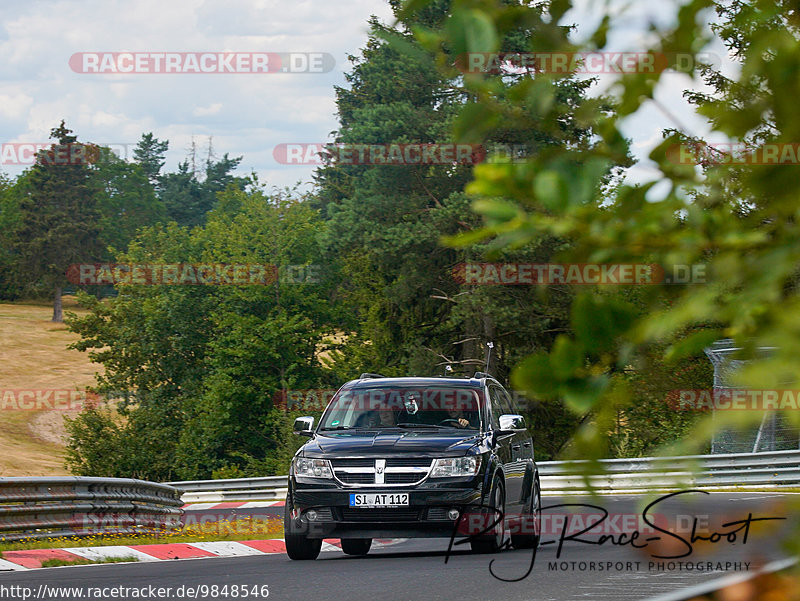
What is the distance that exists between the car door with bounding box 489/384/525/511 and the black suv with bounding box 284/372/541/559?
20 mm

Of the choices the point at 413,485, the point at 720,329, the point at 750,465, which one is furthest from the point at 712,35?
the point at 750,465

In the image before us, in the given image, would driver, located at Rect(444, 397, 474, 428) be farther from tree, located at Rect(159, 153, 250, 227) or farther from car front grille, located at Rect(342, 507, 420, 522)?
tree, located at Rect(159, 153, 250, 227)

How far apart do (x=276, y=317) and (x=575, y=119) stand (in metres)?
58.1

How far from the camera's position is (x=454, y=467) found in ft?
35.6

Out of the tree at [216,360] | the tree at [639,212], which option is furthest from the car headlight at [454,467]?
the tree at [216,360]

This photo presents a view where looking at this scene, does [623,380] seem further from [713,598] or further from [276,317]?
[276,317]

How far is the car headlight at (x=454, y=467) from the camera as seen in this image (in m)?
10.8

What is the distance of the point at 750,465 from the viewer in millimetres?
24297

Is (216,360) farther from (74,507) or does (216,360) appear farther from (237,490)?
(74,507)

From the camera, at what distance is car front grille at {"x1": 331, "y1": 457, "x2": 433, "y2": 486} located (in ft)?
35.6

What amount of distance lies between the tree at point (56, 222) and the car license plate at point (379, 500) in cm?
9966
